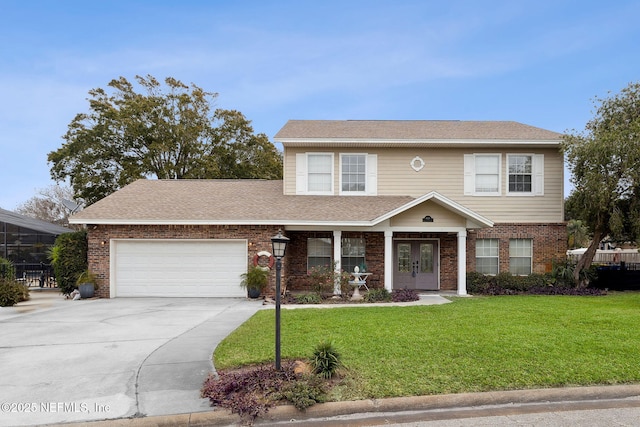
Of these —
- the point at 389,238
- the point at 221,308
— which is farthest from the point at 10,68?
the point at 389,238

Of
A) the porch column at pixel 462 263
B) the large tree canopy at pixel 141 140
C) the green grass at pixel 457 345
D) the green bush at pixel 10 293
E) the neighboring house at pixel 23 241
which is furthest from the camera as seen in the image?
the large tree canopy at pixel 141 140

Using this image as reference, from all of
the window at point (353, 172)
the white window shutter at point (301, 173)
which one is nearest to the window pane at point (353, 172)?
the window at point (353, 172)

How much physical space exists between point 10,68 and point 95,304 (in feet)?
37.5

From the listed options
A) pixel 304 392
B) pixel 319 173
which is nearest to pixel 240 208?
pixel 319 173

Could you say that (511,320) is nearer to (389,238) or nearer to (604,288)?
(389,238)

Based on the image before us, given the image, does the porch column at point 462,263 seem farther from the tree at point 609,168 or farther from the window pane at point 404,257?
the tree at point 609,168

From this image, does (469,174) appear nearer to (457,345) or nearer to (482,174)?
(482,174)

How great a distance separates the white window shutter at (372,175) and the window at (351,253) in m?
2.00

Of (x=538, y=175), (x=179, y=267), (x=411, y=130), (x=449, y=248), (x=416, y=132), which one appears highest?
(x=411, y=130)

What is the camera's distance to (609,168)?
1359 cm

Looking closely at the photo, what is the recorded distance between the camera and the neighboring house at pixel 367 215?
1376 centimetres

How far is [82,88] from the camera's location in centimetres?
2619

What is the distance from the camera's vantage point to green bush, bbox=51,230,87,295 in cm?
1398

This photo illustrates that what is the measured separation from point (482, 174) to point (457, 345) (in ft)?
33.7
